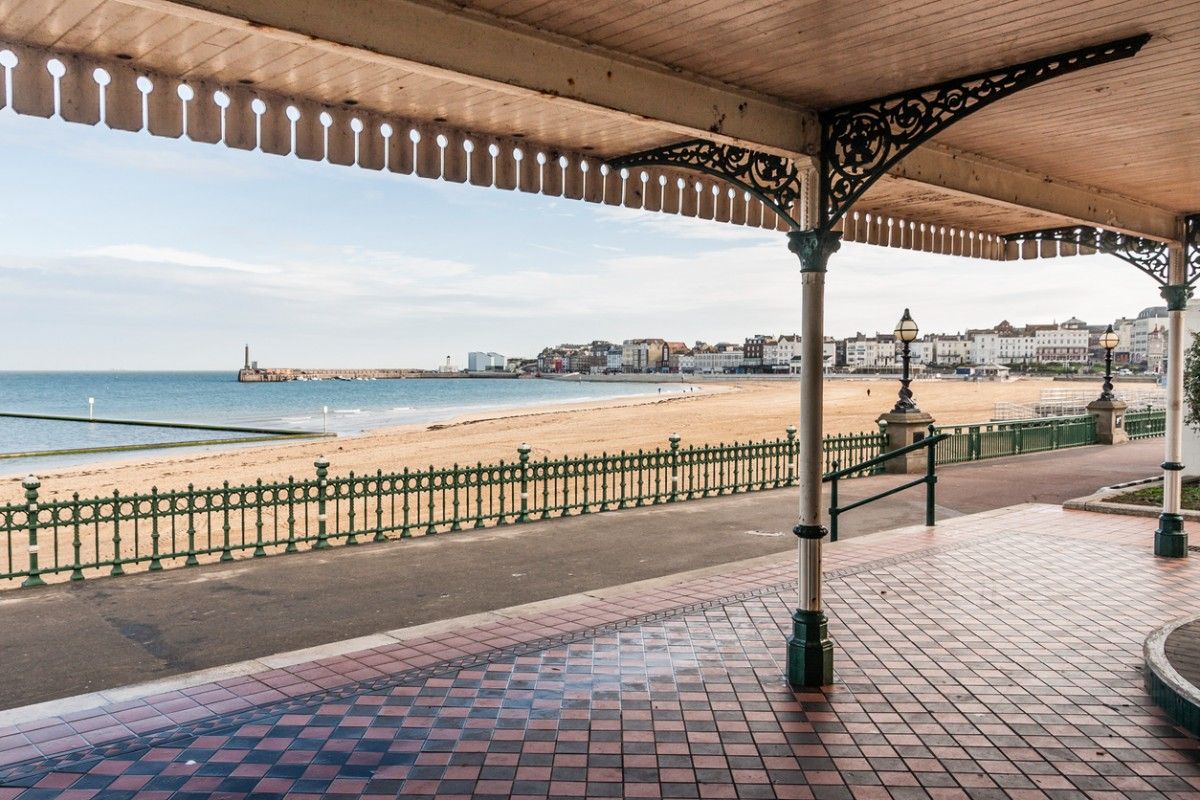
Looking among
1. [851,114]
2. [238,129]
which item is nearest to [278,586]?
[238,129]

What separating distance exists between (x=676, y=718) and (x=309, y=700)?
2.26 m

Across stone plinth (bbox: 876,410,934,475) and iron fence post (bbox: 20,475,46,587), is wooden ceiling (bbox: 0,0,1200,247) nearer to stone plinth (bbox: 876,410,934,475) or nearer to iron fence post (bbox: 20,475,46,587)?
iron fence post (bbox: 20,475,46,587)

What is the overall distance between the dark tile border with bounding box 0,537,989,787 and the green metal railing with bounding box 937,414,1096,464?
12773mm

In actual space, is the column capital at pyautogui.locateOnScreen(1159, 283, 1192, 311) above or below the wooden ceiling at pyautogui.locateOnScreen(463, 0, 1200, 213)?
below

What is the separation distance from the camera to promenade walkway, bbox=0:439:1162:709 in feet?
20.5

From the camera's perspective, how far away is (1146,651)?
559cm

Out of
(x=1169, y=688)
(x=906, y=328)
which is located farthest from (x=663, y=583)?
(x=906, y=328)

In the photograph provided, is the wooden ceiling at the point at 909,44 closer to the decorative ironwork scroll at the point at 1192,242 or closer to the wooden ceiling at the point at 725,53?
the wooden ceiling at the point at 725,53

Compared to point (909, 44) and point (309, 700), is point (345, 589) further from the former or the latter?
point (909, 44)

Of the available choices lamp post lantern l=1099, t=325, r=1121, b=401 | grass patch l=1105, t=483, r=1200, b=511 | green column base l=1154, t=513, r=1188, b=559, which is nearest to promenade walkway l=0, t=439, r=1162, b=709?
grass patch l=1105, t=483, r=1200, b=511

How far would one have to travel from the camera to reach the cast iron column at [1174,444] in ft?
29.4

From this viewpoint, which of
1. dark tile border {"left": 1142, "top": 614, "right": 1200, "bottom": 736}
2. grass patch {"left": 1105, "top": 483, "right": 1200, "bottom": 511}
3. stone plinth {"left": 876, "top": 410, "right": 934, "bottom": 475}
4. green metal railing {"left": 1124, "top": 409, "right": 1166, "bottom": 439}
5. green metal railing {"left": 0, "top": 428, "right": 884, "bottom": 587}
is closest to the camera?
dark tile border {"left": 1142, "top": 614, "right": 1200, "bottom": 736}

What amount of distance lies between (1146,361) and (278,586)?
207m

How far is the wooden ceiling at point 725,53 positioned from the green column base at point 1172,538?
4407 millimetres
